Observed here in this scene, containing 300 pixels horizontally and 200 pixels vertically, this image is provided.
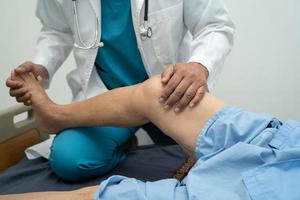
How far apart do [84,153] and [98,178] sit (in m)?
0.09

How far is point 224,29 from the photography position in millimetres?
1229

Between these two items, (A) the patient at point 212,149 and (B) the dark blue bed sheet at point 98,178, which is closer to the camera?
(A) the patient at point 212,149

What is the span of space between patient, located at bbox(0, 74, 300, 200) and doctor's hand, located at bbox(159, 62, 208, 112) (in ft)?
0.06

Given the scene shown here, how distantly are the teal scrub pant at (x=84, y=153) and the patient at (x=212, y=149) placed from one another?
0.17 m

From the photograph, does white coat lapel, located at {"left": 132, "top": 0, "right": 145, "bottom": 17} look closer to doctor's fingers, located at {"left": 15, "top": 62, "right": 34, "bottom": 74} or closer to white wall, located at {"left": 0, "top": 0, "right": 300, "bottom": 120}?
doctor's fingers, located at {"left": 15, "top": 62, "right": 34, "bottom": 74}

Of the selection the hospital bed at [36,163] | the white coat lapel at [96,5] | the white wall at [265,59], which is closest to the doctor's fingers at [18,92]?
the hospital bed at [36,163]

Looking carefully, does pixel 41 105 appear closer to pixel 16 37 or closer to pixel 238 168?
pixel 238 168

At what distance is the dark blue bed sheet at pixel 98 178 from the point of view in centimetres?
111

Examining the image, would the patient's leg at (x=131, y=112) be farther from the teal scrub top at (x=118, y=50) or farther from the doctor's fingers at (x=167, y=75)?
the teal scrub top at (x=118, y=50)

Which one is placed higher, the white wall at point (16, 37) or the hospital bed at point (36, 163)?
the white wall at point (16, 37)

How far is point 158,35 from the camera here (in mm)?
1257

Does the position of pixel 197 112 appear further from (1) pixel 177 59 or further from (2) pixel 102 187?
(1) pixel 177 59

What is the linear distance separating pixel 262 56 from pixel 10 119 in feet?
4.16

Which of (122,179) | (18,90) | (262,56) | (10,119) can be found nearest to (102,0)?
(18,90)
